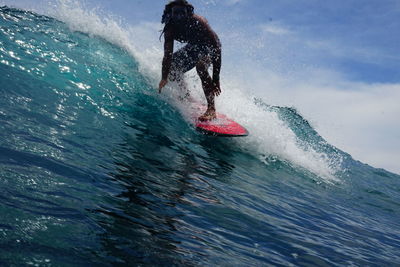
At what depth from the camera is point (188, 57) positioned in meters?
7.70

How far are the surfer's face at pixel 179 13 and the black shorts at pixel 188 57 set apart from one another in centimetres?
77

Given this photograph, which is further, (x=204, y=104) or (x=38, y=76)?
(x=204, y=104)

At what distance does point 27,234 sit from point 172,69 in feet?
21.2

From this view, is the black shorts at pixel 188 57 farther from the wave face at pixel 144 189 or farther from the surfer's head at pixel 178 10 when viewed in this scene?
the wave face at pixel 144 189

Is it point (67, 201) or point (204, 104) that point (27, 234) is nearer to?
point (67, 201)

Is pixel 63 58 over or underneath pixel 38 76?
over

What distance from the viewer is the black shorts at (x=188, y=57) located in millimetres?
7426

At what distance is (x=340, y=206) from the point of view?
19.5ft

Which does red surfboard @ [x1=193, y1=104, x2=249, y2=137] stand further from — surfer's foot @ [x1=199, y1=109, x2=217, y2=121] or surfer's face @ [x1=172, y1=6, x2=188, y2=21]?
surfer's face @ [x1=172, y1=6, x2=188, y2=21]

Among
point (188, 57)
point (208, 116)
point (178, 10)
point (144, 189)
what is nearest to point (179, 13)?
point (178, 10)

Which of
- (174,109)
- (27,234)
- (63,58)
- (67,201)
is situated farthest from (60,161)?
(63,58)

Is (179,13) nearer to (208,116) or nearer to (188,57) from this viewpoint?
(188,57)

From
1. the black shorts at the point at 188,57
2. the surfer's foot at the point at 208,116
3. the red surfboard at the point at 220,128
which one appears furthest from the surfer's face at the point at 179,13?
the red surfboard at the point at 220,128

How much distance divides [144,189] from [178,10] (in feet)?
15.9
